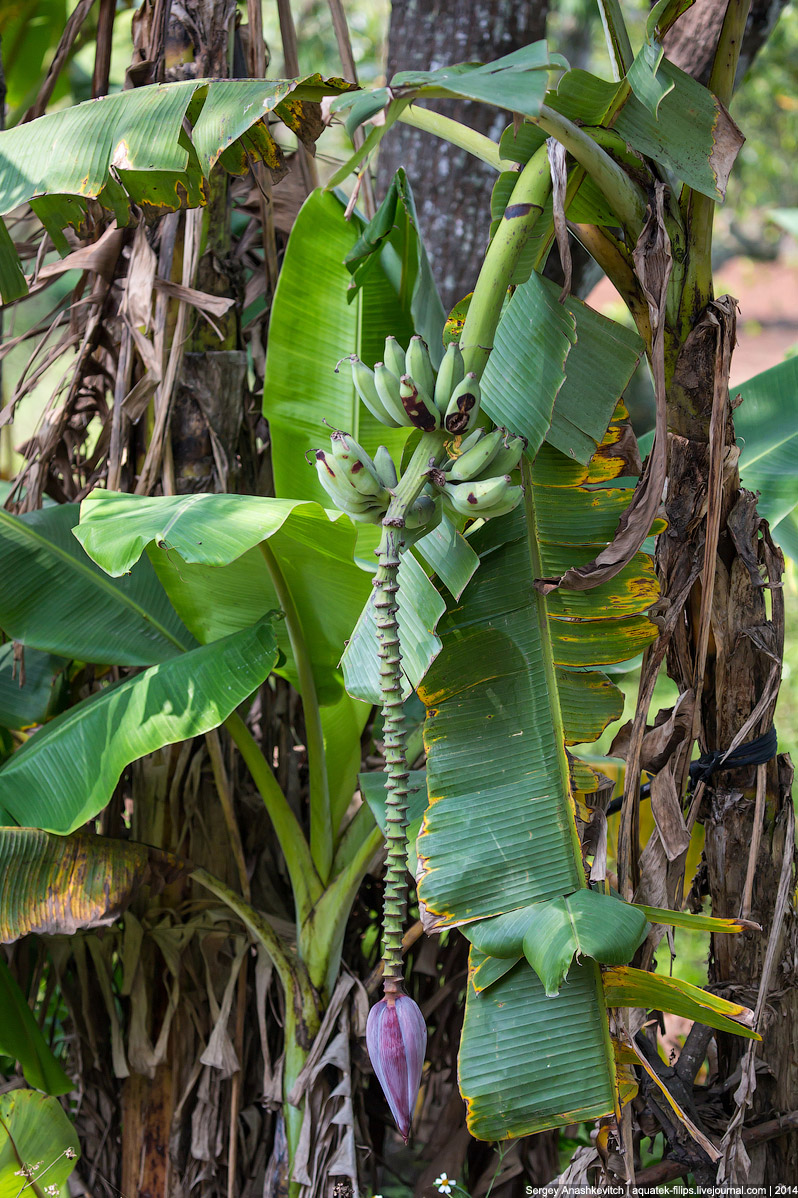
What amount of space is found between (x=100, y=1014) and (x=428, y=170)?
1.94m

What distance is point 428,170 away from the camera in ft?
6.65

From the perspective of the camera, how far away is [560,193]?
93 cm

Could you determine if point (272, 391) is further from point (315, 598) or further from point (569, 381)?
point (569, 381)

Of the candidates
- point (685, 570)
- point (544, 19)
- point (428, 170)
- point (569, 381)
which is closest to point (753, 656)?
point (685, 570)

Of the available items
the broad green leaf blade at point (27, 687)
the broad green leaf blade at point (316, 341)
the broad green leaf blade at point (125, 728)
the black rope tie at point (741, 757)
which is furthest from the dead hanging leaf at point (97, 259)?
the black rope tie at point (741, 757)

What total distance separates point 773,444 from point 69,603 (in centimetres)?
128

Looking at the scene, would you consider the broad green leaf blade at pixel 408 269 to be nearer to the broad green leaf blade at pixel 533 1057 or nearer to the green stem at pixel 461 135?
the green stem at pixel 461 135

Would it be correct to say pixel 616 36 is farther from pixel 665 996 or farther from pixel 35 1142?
pixel 35 1142

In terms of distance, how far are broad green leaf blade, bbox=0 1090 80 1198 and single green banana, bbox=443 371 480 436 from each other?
117cm

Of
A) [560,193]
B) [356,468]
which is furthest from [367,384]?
[560,193]

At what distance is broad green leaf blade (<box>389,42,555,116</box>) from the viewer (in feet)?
2.47

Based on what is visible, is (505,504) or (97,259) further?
(97,259)

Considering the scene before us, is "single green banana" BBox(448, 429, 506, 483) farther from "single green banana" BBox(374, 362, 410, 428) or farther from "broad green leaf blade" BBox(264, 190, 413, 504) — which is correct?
"broad green leaf blade" BBox(264, 190, 413, 504)

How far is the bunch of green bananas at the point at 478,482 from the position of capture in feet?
2.88
